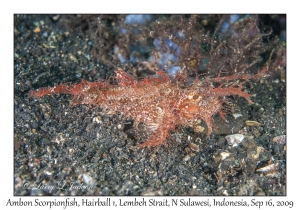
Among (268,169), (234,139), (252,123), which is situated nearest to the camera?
(268,169)

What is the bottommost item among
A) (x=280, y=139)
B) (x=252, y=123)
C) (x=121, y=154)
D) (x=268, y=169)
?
(x=268, y=169)

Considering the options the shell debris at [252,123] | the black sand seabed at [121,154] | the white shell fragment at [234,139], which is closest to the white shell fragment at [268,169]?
the black sand seabed at [121,154]

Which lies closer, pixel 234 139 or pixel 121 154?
pixel 121 154

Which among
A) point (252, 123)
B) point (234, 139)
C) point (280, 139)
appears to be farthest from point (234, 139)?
point (280, 139)

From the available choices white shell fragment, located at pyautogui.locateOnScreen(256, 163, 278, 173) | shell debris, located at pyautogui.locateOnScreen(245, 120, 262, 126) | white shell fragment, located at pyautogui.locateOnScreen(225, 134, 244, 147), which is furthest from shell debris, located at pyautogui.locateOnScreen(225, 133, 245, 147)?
white shell fragment, located at pyautogui.locateOnScreen(256, 163, 278, 173)

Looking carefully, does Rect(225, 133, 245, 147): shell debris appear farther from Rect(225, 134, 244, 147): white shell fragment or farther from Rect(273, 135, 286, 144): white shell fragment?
Rect(273, 135, 286, 144): white shell fragment

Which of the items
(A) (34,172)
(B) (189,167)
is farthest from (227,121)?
(A) (34,172)

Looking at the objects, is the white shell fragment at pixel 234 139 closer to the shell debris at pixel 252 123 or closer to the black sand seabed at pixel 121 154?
the black sand seabed at pixel 121 154

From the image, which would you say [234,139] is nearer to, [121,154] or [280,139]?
[280,139]
